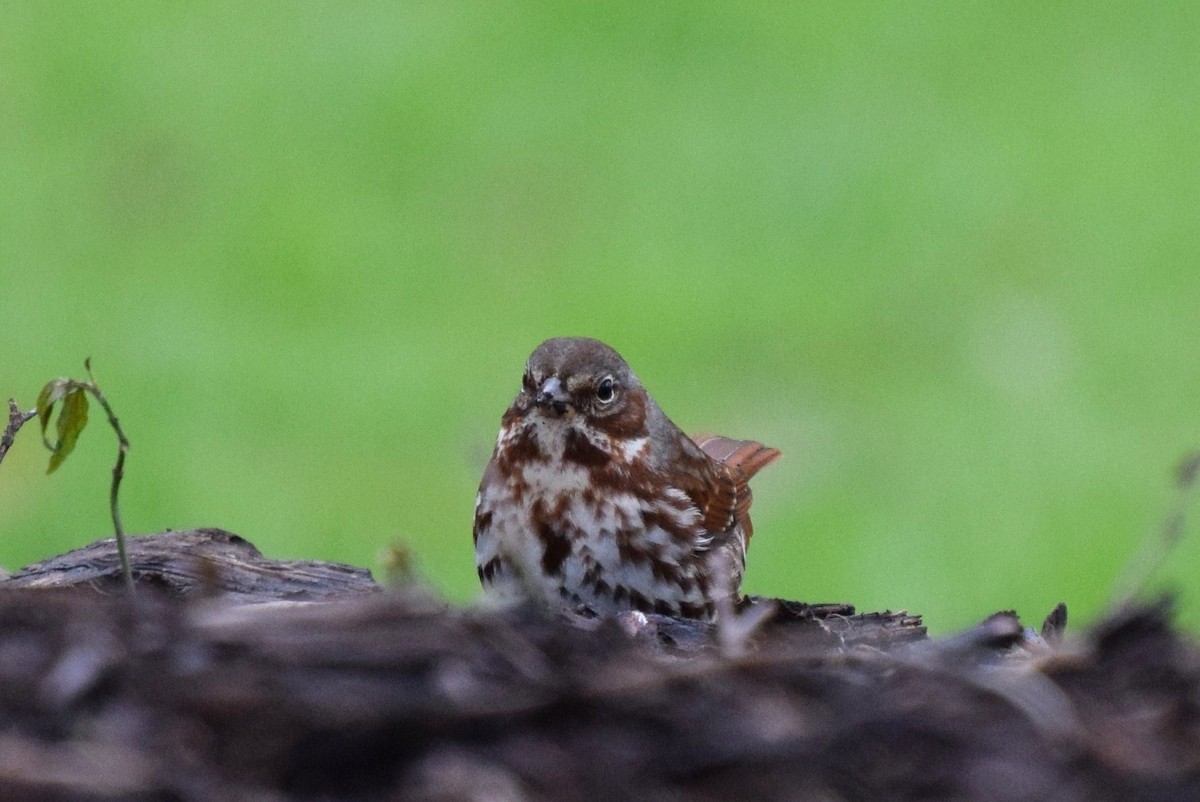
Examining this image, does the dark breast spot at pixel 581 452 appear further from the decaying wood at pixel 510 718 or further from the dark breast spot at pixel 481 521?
the decaying wood at pixel 510 718

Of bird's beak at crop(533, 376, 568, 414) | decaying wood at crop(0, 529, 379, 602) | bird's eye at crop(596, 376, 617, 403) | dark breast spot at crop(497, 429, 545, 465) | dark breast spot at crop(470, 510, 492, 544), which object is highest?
bird's eye at crop(596, 376, 617, 403)

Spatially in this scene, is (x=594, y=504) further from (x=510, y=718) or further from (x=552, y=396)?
(x=510, y=718)

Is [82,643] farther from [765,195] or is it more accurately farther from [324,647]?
[765,195]

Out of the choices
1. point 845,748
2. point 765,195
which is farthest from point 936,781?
point 765,195

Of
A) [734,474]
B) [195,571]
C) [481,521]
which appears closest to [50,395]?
[195,571]

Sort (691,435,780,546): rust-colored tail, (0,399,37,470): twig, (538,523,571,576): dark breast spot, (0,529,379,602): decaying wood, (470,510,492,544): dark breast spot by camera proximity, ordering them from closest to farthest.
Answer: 1. (0,399,37,470): twig
2. (0,529,379,602): decaying wood
3. (538,523,571,576): dark breast spot
4. (470,510,492,544): dark breast spot
5. (691,435,780,546): rust-colored tail

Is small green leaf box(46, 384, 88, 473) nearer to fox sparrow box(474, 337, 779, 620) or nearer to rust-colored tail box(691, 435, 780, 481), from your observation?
fox sparrow box(474, 337, 779, 620)

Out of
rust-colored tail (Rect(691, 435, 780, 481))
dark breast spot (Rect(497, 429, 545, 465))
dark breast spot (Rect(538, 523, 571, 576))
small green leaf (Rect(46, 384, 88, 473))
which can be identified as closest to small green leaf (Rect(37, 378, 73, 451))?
small green leaf (Rect(46, 384, 88, 473))

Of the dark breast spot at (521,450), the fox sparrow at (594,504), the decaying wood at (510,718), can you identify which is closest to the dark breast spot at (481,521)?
the fox sparrow at (594,504)
